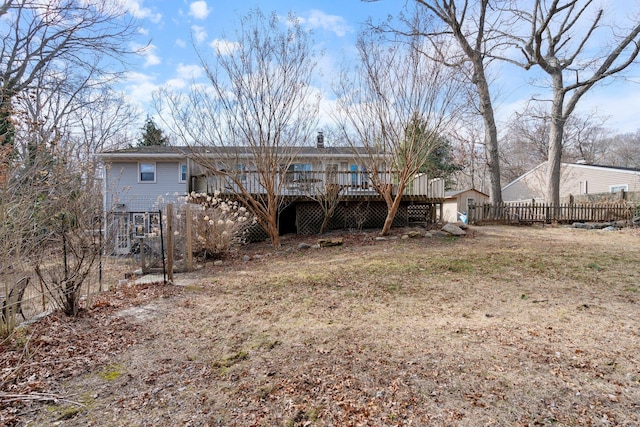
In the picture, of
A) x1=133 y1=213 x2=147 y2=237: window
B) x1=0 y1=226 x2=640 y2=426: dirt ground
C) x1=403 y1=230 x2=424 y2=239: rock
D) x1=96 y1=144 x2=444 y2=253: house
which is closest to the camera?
x1=0 y1=226 x2=640 y2=426: dirt ground

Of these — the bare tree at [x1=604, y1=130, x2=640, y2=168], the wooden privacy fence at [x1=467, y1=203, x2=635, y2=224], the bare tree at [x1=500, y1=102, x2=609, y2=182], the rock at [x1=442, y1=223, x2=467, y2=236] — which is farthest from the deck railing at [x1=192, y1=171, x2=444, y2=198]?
the bare tree at [x1=604, y1=130, x2=640, y2=168]

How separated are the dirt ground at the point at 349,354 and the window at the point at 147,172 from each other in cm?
1105

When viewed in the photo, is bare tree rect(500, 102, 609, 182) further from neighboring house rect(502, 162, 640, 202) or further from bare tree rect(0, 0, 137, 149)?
bare tree rect(0, 0, 137, 149)

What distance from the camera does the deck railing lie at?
1089 cm

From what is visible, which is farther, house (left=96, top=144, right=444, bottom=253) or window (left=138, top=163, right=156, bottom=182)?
window (left=138, top=163, right=156, bottom=182)

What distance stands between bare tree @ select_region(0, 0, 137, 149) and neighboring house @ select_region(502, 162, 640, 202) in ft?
73.3

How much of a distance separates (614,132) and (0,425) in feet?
143

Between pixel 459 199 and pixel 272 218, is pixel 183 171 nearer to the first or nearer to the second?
pixel 272 218

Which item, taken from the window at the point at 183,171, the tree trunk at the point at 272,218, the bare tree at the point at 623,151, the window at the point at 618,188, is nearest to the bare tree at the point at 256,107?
the tree trunk at the point at 272,218

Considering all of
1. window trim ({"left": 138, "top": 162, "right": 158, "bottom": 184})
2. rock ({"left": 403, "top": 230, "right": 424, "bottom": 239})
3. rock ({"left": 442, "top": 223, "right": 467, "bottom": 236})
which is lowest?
rock ({"left": 403, "top": 230, "right": 424, "bottom": 239})

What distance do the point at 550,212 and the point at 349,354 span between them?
14.3 metres

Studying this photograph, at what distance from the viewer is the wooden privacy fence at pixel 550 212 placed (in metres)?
13.3

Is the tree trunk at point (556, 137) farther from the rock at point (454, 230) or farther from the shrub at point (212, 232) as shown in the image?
the shrub at point (212, 232)

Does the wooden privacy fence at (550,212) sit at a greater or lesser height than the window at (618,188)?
lesser
